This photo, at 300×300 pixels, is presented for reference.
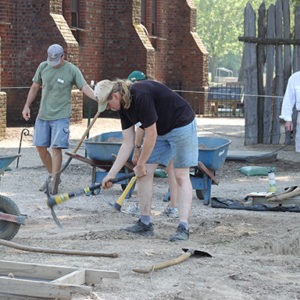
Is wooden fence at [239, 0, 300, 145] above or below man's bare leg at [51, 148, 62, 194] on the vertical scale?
above

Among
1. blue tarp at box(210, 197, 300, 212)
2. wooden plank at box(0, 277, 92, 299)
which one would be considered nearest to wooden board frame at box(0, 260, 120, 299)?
wooden plank at box(0, 277, 92, 299)

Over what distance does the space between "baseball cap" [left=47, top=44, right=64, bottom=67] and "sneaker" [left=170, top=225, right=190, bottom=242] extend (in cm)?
333

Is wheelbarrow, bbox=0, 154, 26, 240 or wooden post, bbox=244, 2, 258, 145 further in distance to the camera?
wooden post, bbox=244, 2, 258, 145

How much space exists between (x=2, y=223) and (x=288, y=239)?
100 inches

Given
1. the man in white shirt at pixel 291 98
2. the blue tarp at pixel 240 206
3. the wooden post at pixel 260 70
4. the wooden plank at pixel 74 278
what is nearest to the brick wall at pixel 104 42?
the wooden post at pixel 260 70

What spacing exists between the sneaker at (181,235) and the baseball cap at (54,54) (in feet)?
10.9

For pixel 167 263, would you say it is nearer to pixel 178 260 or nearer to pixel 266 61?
pixel 178 260

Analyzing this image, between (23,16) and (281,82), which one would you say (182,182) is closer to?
(281,82)

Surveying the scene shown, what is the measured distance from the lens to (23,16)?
18.6 meters

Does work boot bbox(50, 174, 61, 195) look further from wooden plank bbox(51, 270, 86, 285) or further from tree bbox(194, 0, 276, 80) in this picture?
tree bbox(194, 0, 276, 80)

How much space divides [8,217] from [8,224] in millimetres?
125

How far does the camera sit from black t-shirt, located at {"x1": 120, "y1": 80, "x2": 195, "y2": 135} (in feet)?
20.0

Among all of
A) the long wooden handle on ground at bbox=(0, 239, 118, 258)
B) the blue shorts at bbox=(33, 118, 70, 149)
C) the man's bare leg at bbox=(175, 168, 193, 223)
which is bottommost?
the long wooden handle on ground at bbox=(0, 239, 118, 258)

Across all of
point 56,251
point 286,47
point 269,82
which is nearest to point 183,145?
point 56,251
